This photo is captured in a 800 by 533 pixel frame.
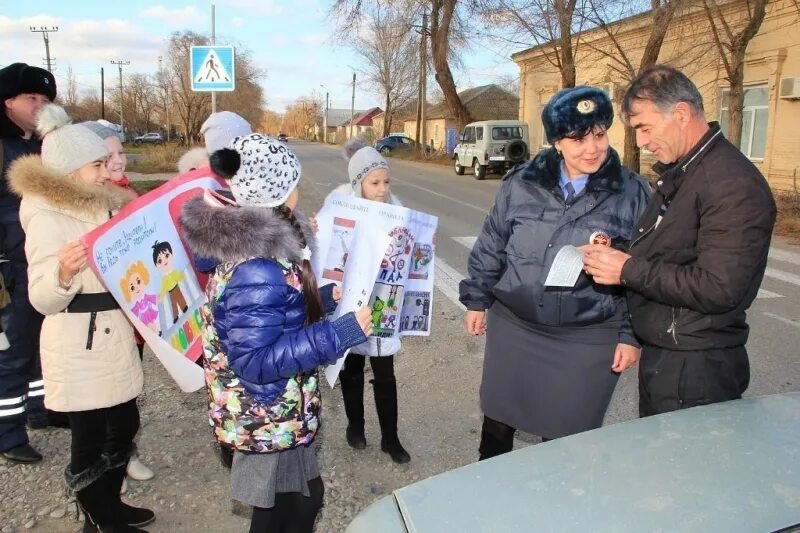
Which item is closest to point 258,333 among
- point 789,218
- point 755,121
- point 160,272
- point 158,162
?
point 160,272

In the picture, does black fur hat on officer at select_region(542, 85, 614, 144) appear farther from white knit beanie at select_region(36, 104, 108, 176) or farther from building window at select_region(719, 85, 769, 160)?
building window at select_region(719, 85, 769, 160)

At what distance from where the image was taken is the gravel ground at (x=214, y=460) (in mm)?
2953

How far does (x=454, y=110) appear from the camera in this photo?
31875 millimetres

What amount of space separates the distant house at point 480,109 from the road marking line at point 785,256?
146 feet

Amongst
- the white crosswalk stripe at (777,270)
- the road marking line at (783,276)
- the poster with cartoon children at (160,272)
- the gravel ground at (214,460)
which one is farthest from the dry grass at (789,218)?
the poster with cartoon children at (160,272)

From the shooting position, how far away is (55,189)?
7.97 feet

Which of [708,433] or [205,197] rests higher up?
[205,197]

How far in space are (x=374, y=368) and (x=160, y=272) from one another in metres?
1.31

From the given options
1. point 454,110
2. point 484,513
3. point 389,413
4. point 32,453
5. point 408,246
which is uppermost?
point 454,110

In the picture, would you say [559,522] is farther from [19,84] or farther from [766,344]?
[766,344]

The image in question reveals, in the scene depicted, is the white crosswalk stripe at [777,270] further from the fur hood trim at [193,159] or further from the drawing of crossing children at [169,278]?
the drawing of crossing children at [169,278]

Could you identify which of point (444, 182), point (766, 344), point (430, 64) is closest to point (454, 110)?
point (430, 64)

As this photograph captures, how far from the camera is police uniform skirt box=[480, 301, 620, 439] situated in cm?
261

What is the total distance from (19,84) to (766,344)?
5.84m
